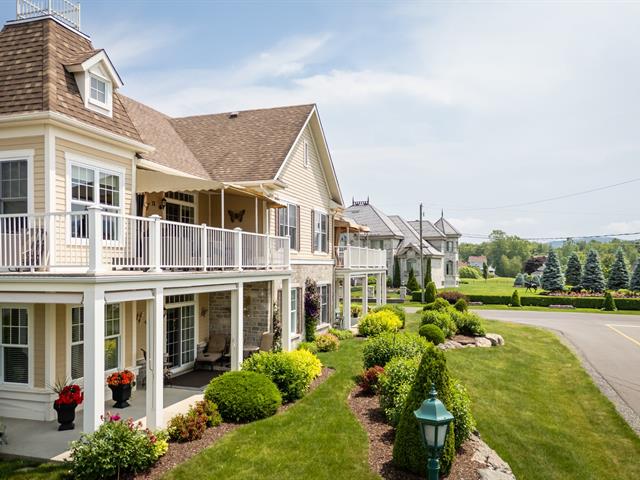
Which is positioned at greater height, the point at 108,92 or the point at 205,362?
the point at 108,92

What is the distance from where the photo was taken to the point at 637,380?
17.6 metres

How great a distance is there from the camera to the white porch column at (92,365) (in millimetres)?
8836

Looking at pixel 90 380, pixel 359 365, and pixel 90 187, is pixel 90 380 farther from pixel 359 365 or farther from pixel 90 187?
pixel 359 365

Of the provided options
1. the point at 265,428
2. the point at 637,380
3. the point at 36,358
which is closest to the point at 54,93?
the point at 36,358

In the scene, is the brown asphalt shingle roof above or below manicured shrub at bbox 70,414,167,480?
above

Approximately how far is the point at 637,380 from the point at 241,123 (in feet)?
61.6

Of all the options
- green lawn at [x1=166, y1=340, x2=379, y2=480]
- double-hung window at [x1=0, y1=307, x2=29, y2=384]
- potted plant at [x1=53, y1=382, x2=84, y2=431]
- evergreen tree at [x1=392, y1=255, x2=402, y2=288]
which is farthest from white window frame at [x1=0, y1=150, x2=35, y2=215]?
evergreen tree at [x1=392, y1=255, x2=402, y2=288]

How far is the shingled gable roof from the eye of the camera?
454 inches

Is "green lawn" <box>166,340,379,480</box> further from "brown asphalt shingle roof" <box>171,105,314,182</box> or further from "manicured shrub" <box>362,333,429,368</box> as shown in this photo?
"brown asphalt shingle roof" <box>171,105,314,182</box>

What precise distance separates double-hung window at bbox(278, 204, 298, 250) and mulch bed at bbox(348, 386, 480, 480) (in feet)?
29.9

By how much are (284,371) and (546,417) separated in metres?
7.17

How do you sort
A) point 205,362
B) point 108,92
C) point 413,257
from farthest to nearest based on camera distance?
1. point 413,257
2. point 205,362
3. point 108,92

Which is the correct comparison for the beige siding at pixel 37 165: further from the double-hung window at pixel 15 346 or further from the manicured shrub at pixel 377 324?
the manicured shrub at pixel 377 324

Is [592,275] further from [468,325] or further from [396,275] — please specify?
[468,325]
